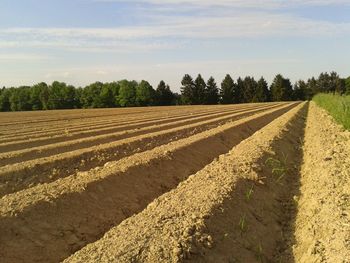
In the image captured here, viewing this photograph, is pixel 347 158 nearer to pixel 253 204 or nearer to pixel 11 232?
pixel 253 204

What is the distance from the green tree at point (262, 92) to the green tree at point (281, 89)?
115 centimetres

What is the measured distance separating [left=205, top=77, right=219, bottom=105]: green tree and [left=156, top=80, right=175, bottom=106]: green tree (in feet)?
22.4

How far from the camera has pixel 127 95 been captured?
8294 centimetres

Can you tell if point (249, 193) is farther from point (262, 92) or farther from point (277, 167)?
point (262, 92)

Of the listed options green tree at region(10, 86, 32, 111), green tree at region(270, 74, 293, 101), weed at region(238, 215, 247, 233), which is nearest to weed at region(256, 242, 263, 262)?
weed at region(238, 215, 247, 233)

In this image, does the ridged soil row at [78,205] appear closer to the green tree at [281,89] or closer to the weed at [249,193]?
the weed at [249,193]

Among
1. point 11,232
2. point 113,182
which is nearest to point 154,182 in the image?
point 113,182

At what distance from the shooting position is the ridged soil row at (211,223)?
4.89m

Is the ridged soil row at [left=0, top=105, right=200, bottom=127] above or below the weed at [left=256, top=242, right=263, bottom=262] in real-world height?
below

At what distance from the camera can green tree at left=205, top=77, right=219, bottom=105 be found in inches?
3292

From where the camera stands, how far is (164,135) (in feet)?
53.4

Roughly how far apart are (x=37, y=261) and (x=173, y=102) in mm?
75824

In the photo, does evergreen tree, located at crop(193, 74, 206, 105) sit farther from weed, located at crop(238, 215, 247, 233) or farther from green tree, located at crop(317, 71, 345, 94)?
weed, located at crop(238, 215, 247, 233)

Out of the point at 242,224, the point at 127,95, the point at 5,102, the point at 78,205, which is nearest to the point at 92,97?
the point at 127,95
